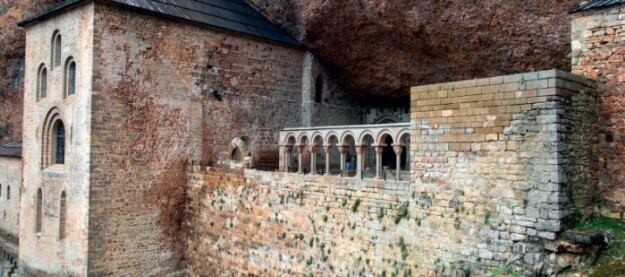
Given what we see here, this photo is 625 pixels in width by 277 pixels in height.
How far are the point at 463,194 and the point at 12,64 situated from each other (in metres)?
22.5

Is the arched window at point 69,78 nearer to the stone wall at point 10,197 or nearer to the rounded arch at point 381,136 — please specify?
the stone wall at point 10,197

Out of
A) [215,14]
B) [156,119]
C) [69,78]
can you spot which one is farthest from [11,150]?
[215,14]

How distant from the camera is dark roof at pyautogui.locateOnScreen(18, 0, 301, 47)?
13.0 m

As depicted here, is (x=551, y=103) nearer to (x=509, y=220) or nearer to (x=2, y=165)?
(x=509, y=220)

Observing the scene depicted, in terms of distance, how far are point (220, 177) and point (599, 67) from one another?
8868 millimetres

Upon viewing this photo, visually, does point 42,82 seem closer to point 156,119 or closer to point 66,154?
point 66,154

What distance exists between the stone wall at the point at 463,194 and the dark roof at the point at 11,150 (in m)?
12.5

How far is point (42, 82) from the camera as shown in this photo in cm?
1430

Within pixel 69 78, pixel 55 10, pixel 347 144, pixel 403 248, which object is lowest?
pixel 403 248

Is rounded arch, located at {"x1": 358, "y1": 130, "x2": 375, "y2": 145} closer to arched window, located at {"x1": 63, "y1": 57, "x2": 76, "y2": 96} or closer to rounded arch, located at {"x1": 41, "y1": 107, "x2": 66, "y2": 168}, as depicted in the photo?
arched window, located at {"x1": 63, "y1": 57, "x2": 76, "y2": 96}

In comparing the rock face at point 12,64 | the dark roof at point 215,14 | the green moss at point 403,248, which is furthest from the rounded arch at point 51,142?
the rock face at point 12,64

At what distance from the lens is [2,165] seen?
19.2 meters

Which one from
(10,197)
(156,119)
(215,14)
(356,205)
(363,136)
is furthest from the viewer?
(10,197)

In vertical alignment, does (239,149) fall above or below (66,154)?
above
